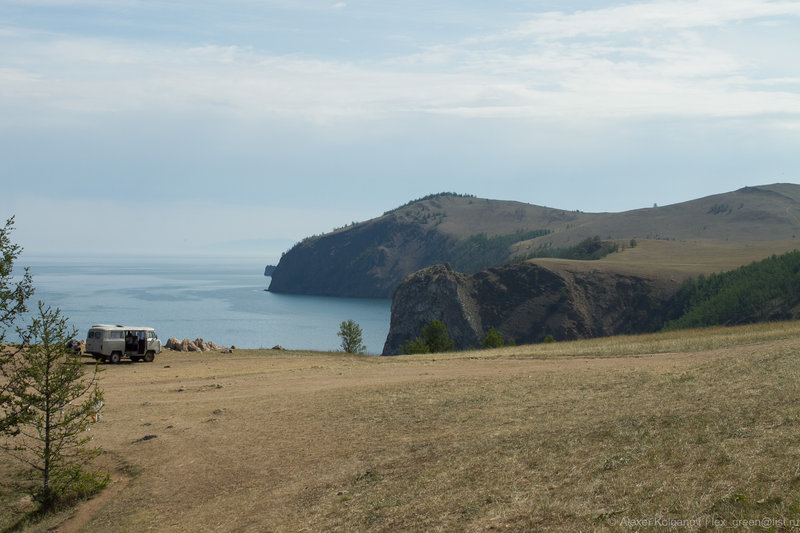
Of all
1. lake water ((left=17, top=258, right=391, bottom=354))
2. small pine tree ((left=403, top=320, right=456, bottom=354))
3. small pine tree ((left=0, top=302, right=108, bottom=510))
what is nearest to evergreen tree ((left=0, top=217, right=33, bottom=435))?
small pine tree ((left=0, top=302, right=108, bottom=510))

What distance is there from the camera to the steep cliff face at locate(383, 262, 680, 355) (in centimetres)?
10756

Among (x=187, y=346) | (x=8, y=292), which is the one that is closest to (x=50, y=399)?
(x=8, y=292)

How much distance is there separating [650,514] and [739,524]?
1.16m

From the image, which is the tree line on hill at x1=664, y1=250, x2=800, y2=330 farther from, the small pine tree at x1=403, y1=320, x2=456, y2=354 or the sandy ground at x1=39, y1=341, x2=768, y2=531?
the sandy ground at x1=39, y1=341, x2=768, y2=531

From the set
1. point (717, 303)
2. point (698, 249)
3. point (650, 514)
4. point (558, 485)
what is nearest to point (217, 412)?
point (558, 485)

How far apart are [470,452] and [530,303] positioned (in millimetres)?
103181

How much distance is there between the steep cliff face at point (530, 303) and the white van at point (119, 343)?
70.7 metres

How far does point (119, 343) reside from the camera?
35531 mm

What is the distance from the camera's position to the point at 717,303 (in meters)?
89.1

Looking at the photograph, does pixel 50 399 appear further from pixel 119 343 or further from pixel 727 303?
pixel 727 303

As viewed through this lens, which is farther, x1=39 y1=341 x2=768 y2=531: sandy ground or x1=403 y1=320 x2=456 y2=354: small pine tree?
x1=403 y1=320 x2=456 y2=354: small pine tree

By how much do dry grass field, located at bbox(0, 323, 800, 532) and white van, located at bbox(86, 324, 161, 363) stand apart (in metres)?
11.0

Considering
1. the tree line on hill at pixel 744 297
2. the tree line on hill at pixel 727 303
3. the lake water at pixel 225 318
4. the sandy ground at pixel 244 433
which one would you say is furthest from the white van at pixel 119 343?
the tree line on hill at pixel 744 297

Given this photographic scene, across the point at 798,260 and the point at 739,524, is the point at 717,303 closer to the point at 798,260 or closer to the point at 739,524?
the point at 798,260
